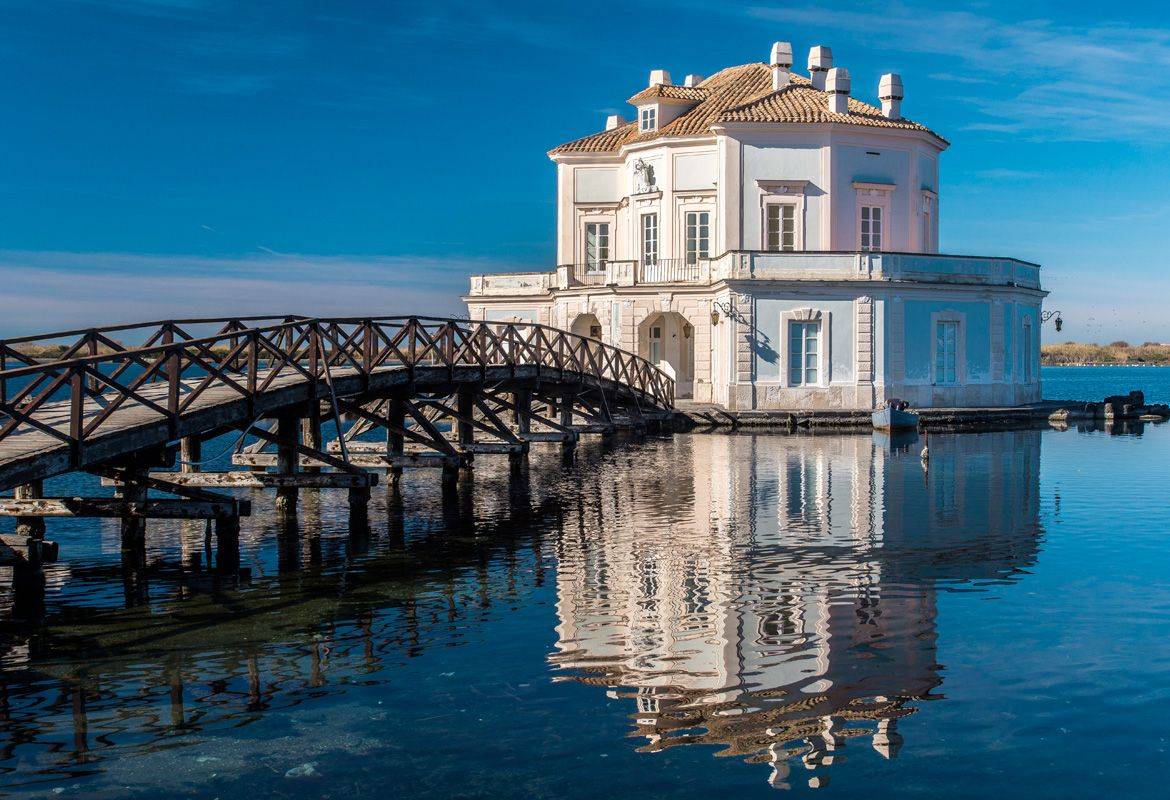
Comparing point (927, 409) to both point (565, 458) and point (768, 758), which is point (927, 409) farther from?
point (768, 758)

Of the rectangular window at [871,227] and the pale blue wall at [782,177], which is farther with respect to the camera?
the rectangular window at [871,227]

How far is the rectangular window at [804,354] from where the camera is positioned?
37719 mm

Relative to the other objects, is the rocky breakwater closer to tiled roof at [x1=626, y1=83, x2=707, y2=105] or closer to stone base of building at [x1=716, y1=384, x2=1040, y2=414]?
stone base of building at [x1=716, y1=384, x2=1040, y2=414]

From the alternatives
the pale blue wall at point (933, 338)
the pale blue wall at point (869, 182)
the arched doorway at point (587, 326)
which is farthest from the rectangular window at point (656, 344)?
the pale blue wall at point (933, 338)

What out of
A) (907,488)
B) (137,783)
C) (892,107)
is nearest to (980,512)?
(907,488)

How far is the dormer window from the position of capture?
144 feet

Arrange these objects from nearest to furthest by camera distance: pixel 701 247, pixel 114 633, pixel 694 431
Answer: pixel 114 633
pixel 694 431
pixel 701 247

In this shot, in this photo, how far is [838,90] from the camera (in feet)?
136

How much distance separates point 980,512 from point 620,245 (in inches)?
1123

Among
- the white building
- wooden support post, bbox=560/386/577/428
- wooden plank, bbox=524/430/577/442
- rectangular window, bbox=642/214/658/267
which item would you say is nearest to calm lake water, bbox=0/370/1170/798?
wooden plank, bbox=524/430/577/442

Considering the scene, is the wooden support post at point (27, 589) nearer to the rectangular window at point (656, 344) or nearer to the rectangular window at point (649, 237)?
the rectangular window at point (656, 344)

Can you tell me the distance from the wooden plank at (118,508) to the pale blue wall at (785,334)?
83.9 feet

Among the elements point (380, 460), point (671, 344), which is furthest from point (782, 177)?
point (380, 460)

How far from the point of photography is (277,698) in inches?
352
